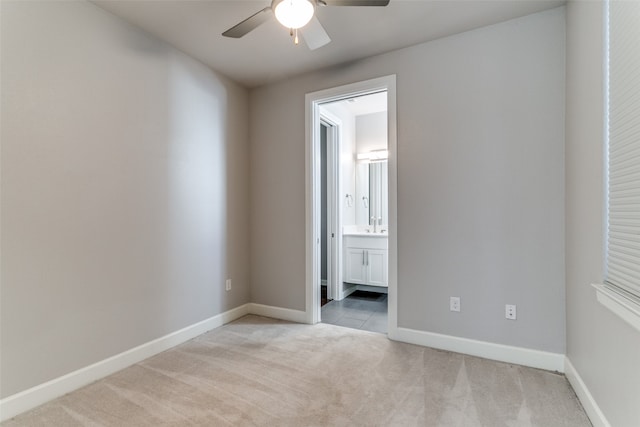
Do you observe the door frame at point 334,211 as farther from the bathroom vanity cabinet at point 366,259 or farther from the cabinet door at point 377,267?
the cabinet door at point 377,267

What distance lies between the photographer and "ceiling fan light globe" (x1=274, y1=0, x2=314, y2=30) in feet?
5.23

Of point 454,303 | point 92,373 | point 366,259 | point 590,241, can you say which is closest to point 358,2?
point 590,241

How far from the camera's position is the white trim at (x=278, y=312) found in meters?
3.17

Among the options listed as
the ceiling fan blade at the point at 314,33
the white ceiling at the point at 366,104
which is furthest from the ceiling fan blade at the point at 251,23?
the white ceiling at the point at 366,104

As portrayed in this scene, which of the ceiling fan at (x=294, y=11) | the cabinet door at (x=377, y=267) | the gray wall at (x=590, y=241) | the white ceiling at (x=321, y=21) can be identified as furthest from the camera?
the cabinet door at (x=377, y=267)

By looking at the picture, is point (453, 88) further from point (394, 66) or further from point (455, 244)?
point (455, 244)

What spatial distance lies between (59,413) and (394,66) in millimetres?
3421

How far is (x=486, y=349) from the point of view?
2318 millimetres

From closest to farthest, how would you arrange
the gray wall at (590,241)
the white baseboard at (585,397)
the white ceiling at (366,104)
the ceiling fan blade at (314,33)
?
the gray wall at (590,241) → the white baseboard at (585,397) → the ceiling fan blade at (314,33) → the white ceiling at (366,104)

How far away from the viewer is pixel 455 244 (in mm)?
2439

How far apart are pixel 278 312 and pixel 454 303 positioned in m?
1.81

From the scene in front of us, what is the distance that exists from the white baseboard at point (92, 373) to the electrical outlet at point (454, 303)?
223 centimetres

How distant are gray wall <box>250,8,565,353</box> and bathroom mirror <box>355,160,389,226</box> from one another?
1847mm

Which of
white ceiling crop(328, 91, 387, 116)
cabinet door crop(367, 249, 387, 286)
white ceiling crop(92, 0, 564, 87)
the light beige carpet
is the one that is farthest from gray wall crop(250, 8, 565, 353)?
cabinet door crop(367, 249, 387, 286)
